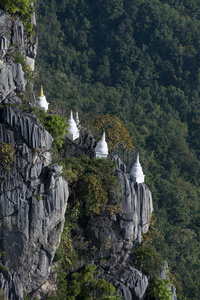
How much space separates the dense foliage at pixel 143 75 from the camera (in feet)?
154

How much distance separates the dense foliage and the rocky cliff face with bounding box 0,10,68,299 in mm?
20893

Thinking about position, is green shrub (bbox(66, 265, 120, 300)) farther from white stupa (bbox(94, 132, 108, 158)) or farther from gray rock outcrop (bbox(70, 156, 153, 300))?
white stupa (bbox(94, 132, 108, 158))

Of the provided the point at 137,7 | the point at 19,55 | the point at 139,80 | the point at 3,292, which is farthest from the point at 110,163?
the point at 137,7

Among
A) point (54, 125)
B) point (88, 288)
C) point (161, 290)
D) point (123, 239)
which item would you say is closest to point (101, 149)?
point (54, 125)

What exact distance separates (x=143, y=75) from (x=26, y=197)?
39.7 meters

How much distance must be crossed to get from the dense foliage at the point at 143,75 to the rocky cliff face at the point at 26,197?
823 inches

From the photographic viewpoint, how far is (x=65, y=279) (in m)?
23.4

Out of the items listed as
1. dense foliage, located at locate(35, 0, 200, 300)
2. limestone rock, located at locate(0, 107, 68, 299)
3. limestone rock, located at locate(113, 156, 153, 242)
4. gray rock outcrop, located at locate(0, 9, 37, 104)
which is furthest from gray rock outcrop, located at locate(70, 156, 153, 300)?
dense foliage, located at locate(35, 0, 200, 300)

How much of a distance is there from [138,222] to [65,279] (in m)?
4.25

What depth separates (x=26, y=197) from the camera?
21266 millimetres

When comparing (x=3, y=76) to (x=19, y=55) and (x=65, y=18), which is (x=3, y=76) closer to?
(x=19, y=55)

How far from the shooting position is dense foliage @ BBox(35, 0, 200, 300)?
4703cm

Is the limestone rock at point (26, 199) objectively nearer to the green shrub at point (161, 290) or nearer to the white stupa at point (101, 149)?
the white stupa at point (101, 149)

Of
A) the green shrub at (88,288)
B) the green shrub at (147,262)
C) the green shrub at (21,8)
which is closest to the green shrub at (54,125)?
the green shrub at (21,8)
